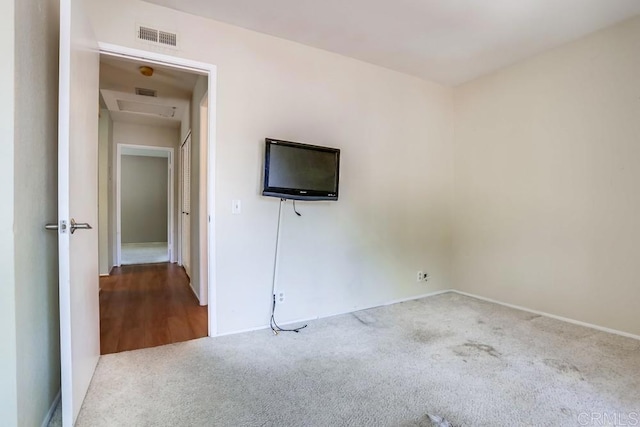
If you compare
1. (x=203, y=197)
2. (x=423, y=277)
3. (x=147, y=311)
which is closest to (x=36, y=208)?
(x=203, y=197)

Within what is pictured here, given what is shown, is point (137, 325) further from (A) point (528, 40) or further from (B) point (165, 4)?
(A) point (528, 40)

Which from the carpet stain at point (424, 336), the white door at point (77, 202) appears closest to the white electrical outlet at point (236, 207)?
the white door at point (77, 202)

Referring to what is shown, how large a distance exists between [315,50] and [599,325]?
3.56 meters

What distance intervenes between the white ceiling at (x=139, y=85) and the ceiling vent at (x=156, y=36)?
1.74 feet

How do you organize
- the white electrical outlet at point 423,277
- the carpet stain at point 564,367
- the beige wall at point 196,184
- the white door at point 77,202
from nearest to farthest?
the white door at point 77,202
the carpet stain at point 564,367
the beige wall at point 196,184
the white electrical outlet at point 423,277

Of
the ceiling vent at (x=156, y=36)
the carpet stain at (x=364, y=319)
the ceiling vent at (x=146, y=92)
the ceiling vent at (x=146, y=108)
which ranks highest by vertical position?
the ceiling vent at (x=146, y=92)

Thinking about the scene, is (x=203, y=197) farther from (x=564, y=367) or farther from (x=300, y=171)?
(x=564, y=367)

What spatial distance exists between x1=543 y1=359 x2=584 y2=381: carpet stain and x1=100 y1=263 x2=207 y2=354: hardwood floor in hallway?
2593mm

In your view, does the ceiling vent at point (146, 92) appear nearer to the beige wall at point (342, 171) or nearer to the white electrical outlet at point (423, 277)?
the beige wall at point (342, 171)

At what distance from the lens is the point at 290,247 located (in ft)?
9.45

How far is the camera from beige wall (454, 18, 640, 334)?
262cm

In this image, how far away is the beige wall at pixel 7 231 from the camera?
1169 millimetres

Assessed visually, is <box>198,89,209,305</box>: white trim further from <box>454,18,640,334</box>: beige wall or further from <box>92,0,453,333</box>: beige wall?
<box>454,18,640,334</box>: beige wall

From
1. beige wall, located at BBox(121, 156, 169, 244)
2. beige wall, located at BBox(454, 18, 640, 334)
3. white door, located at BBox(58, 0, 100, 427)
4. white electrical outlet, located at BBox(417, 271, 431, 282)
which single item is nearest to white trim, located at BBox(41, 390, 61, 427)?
white door, located at BBox(58, 0, 100, 427)
